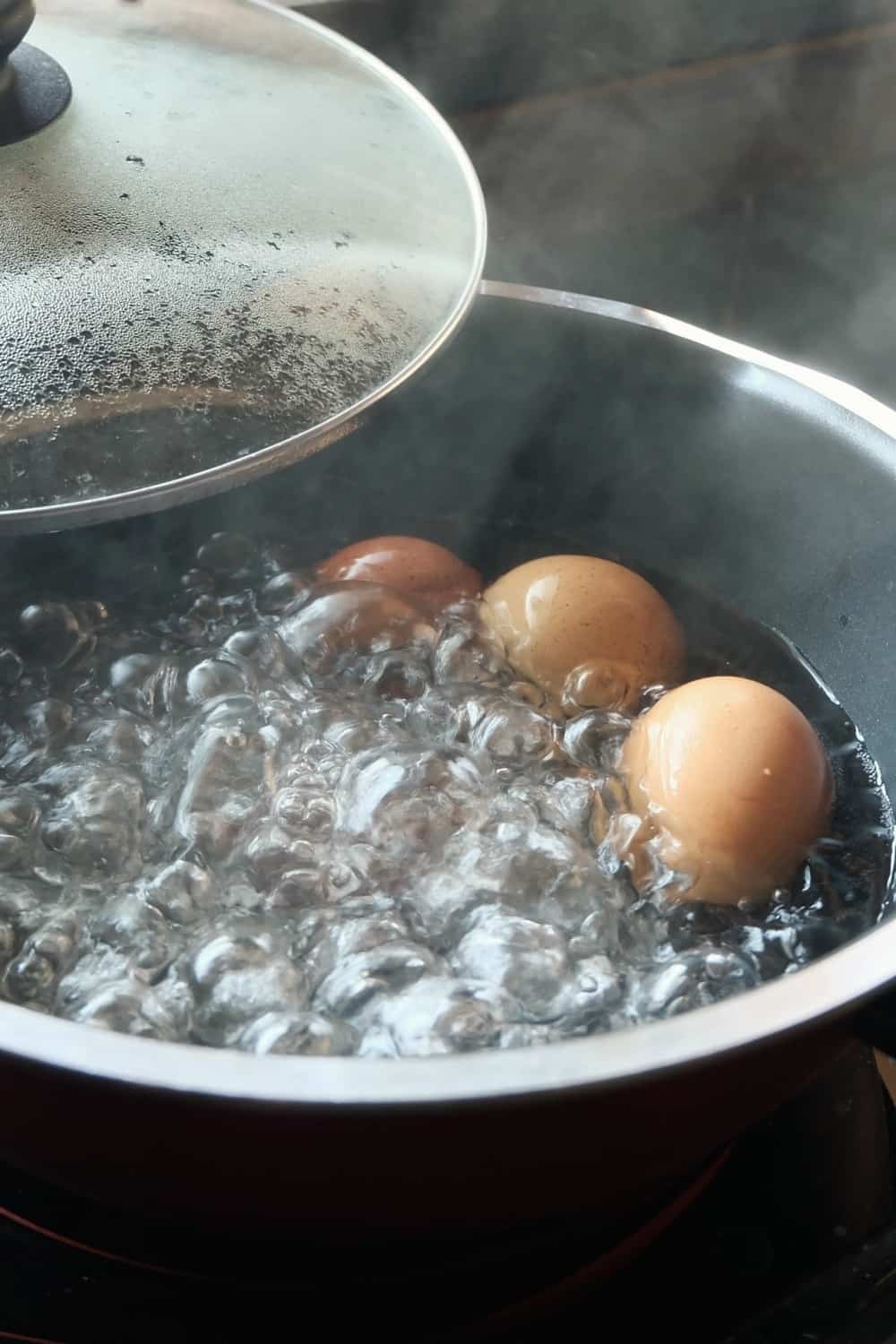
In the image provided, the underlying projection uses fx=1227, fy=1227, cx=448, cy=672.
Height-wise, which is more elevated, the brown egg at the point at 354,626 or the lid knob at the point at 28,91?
the lid knob at the point at 28,91

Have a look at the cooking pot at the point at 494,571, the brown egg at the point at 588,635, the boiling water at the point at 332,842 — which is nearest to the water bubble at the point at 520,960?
the boiling water at the point at 332,842

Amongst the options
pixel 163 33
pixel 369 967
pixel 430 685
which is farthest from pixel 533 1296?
pixel 163 33

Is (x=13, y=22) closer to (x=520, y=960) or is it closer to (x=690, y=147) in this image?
(x=520, y=960)

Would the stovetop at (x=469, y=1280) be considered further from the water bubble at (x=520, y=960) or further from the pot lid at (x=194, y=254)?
the pot lid at (x=194, y=254)

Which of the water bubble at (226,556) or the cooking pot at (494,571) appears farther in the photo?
the water bubble at (226,556)

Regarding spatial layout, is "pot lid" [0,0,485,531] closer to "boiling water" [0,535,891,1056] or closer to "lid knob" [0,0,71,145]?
"lid knob" [0,0,71,145]

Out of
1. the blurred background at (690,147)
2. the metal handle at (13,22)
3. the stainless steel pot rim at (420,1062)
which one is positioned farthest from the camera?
the blurred background at (690,147)

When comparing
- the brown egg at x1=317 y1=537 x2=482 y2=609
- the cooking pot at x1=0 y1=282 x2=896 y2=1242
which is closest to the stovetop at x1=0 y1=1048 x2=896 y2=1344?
the cooking pot at x1=0 y1=282 x2=896 y2=1242
